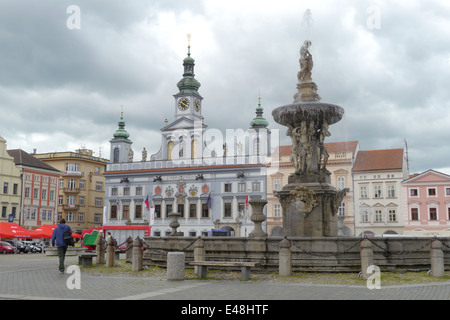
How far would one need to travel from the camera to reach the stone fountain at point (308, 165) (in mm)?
16234

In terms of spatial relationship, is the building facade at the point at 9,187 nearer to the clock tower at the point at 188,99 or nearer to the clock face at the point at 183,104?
the clock tower at the point at 188,99

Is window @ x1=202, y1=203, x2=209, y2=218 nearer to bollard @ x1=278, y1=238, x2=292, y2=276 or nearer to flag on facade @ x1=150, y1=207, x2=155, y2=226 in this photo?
flag on facade @ x1=150, y1=207, x2=155, y2=226

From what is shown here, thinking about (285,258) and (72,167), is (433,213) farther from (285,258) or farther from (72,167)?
(72,167)

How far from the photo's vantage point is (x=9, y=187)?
57.0 meters

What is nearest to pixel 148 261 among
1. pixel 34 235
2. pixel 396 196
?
pixel 34 235

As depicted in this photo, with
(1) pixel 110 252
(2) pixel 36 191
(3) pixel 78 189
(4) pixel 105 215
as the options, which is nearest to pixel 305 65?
(1) pixel 110 252

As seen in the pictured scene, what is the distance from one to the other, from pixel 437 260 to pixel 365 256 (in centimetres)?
210

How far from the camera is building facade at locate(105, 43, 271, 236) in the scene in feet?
188

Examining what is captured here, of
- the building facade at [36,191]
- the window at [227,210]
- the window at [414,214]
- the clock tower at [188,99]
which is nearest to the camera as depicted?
the window at [414,214]

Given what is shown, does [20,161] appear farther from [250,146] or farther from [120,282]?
[120,282]

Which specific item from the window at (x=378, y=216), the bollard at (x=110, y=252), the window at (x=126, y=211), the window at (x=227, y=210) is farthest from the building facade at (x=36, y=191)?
the bollard at (x=110, y=252)

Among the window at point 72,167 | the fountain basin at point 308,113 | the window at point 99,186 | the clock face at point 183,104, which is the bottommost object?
the fountain basin at point 308,113
